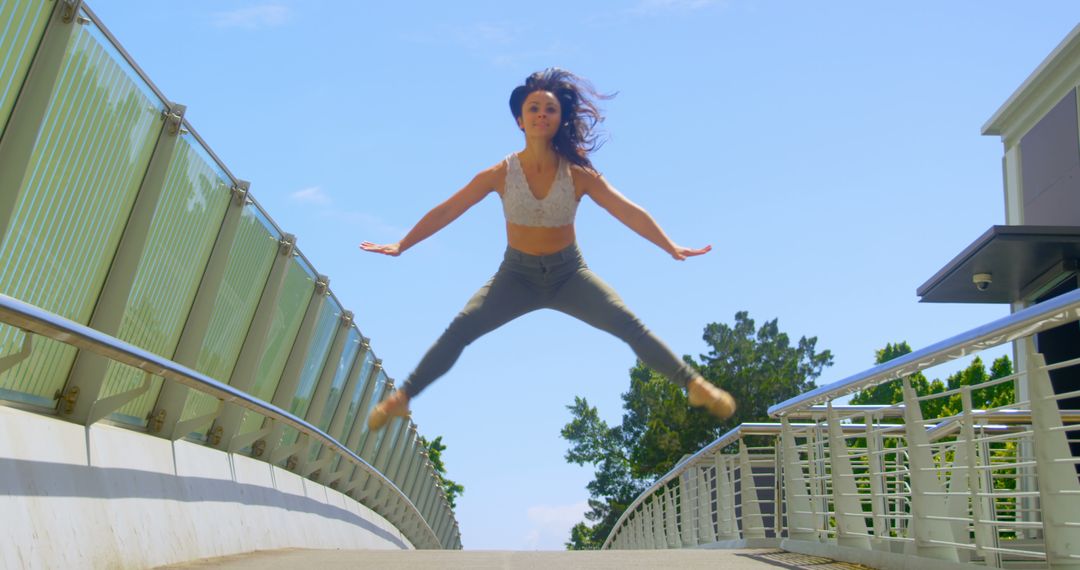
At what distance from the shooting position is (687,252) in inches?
264

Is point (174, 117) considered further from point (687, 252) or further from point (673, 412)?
point (673, 412)

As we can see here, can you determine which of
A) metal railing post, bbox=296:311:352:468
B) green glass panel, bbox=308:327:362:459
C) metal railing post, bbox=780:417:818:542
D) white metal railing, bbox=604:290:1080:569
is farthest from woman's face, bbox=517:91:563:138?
green glass panel, bbox=308:327:362:459

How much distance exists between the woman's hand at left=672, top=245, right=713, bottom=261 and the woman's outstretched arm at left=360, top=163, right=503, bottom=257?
39.5 inches

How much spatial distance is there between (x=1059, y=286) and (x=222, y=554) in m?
13.9

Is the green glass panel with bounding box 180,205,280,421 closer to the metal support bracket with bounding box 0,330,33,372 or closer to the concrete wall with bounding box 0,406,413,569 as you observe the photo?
the concrete wall with bounding box 0,406,413,569

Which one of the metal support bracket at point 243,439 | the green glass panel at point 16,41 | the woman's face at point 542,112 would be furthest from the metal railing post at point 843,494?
the green glass panel at point 16,41

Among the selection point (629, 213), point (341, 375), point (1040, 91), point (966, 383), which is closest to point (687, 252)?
point (629, 213)

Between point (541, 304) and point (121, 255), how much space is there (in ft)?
9.21

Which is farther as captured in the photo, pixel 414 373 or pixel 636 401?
pixel 636 401

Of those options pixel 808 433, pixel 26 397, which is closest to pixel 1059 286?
pixel 808 433

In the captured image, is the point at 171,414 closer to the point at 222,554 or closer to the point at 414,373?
the point at 222,554

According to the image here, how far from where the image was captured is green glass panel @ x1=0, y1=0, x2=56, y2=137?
6.12 m

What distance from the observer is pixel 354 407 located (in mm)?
16984

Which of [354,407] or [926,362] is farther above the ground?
[354,407]
